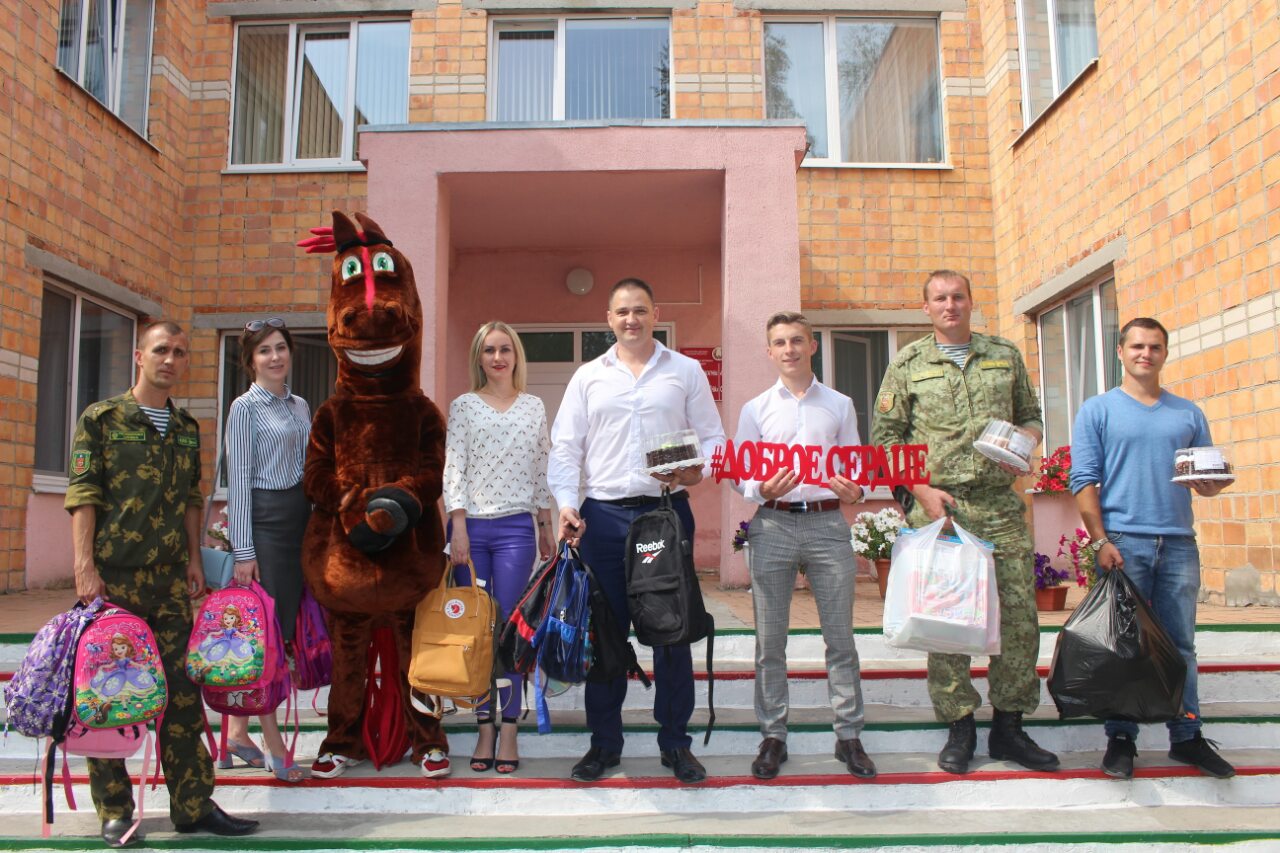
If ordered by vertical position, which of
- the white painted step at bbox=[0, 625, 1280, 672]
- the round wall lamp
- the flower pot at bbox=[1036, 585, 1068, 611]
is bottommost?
the white painted step at bbox=[0, 625, 1280, 672]

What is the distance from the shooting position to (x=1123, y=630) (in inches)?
141

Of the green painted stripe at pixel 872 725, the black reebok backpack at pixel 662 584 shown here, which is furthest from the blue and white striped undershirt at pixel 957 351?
the green painted stripe at pixel 872 725

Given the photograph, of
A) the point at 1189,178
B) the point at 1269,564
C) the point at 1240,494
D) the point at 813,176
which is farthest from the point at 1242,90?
the point at 813,176

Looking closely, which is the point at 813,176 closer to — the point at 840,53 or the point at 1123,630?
the point at 840,53

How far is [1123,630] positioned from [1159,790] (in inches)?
26.5

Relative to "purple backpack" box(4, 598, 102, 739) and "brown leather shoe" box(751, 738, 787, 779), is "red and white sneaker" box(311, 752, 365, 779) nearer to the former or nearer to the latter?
"purple backpack" box(4, 598, 102, 739)

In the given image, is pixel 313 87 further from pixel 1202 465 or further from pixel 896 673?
pixel 1202 465

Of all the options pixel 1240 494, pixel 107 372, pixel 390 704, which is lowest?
pixel 390 704

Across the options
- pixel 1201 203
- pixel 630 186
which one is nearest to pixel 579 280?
pixel 630 186

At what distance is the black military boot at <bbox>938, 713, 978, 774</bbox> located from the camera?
3682 mm

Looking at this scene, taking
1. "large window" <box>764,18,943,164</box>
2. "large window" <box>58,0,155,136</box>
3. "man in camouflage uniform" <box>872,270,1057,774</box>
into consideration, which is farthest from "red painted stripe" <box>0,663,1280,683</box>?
"large window" <box>764,18,943,164</box>

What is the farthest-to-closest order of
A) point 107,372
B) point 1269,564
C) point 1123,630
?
point 107,372 → point 1269,564 → point 1123,630

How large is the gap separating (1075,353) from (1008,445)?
5479 millimetres

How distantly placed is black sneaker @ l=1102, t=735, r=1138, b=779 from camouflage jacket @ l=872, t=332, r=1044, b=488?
112cm
